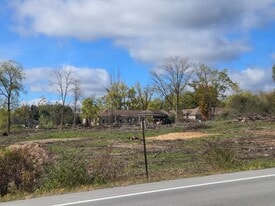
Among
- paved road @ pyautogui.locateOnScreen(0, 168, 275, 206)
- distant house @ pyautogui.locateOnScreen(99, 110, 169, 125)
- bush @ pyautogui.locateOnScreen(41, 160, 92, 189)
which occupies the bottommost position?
paved road @ pyautogui.locateOnScreen(0, 168, 275, 206)

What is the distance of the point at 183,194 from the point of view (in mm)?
10672

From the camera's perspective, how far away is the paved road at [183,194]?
9.68m

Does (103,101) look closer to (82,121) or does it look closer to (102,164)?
(82,121)

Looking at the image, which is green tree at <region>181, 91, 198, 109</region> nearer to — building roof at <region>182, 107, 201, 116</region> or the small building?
building roof at <region>182, 107, 201, 116</region>

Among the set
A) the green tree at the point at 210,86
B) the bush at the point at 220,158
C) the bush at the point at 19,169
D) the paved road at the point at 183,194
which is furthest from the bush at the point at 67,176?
the green tree at the point at 210,86

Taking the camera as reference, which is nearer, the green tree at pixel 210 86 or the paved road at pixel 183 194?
the paved road at pixel 183 194

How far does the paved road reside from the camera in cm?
968

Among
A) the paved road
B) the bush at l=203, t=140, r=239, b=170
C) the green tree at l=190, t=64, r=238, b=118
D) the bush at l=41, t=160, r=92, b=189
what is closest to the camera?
the paved road

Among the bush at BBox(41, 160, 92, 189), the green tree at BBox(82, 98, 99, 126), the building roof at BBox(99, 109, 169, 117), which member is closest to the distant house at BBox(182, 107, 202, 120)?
the building roof at BBox(99, 109, 169, 117)

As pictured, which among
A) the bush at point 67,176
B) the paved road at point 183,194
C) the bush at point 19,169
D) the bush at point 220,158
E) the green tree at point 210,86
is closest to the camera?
the paved road at point 183,194

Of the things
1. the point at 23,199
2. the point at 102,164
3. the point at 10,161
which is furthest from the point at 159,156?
the point at 23,199

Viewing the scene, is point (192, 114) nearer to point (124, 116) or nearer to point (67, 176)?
point (124, 116)

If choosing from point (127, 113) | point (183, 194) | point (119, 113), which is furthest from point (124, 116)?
point (183, 194)

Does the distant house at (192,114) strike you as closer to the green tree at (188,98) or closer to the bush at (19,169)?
the green tree at (188,98)
